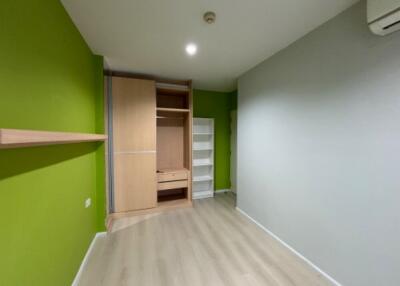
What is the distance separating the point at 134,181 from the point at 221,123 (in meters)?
2.50

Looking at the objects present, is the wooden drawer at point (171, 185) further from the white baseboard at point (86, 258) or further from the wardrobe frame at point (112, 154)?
the white baseboard at point (86, 258)

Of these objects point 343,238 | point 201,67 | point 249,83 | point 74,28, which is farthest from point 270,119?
point 74,28

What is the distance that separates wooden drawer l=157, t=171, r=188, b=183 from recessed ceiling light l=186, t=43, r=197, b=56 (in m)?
2.15

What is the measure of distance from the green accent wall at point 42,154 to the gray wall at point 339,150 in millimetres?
2398

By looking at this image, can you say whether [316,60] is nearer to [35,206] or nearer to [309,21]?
[309,21]

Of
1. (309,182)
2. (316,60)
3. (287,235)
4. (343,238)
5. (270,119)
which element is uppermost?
(316,60)

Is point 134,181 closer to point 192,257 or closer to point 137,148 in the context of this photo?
point 137,148

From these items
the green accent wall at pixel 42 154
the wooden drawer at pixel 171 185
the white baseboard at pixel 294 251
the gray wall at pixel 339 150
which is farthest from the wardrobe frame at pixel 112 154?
the gray wall at pixel 339 150

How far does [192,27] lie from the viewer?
72.4 inches

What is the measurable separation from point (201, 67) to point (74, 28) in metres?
1.73

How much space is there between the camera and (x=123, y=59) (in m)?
2.62

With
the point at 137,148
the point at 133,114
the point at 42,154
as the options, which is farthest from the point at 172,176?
the point at 42,154

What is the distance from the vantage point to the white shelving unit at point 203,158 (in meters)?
4.09

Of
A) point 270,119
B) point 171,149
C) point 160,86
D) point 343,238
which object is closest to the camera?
point 343,238
